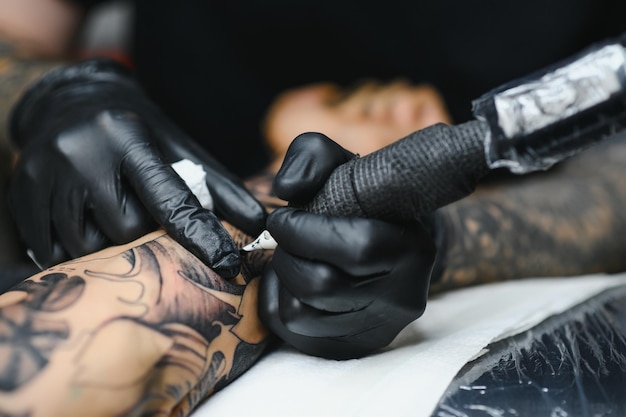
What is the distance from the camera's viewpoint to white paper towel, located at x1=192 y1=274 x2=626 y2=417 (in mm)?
703

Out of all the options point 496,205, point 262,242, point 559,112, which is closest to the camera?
point 559,112

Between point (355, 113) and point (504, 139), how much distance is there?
71cm

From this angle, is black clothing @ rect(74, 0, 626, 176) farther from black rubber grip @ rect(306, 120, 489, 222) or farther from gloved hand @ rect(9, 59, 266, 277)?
black rubber grip @ rect(306, 120, 489, 222)

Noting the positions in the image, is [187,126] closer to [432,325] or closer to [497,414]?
[432,325]

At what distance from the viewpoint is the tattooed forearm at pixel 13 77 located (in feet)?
4.50

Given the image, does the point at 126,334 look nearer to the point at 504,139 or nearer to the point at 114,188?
the point at 114,188

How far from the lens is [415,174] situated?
697mm

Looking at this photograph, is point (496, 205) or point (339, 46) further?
point (339, 46)

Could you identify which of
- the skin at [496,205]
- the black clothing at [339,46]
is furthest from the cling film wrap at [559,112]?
the black clothing at [339,46]

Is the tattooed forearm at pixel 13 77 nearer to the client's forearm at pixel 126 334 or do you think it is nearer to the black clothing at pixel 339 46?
the black clothing at pixel 339 46

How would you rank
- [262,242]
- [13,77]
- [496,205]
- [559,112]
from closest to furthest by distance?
[559,112], [262,242], [496,205], [13,77]

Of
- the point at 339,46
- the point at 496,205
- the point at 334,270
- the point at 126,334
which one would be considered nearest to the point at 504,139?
the point at 334,270

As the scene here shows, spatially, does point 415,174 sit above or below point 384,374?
above

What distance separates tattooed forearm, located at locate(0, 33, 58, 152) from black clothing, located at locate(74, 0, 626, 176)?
0.93ft
